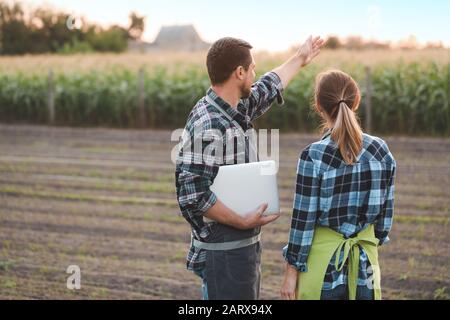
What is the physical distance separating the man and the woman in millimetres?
157

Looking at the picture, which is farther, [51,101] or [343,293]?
[51,101]

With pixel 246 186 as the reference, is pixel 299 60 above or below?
above

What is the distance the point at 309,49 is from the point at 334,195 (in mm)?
864

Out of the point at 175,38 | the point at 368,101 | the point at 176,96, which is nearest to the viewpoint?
the point at 368,101

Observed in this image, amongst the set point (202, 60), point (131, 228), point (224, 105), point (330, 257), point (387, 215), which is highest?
point (224, 105)

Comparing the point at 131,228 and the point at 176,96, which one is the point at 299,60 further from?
the point at 176,96

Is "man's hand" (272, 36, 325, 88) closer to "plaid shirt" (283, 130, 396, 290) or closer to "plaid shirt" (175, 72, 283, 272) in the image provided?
"plaid shirt" (175, 72, 283, 272)

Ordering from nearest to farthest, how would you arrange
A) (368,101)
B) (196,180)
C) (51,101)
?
(196,180)
(368,101)
(51,101)

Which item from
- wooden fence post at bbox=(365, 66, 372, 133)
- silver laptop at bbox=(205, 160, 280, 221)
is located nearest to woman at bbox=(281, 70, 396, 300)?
silver laptop at bbox=(205, 160, 280, 221)

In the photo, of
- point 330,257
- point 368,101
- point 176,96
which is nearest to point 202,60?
point 176,96

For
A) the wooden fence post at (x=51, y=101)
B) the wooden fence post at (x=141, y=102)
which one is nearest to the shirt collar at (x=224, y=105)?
the wooden fence post at (x=141, y=102)

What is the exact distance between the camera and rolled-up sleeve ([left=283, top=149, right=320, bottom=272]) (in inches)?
98.0

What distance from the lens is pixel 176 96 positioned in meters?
15.9

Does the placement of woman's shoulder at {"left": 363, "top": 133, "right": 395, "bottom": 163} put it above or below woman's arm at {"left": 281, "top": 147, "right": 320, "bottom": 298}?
above
